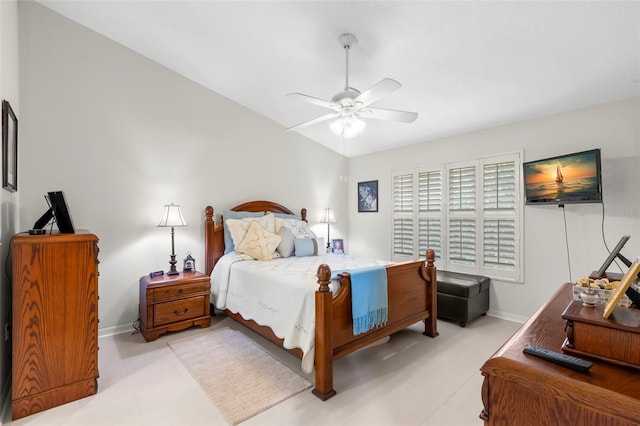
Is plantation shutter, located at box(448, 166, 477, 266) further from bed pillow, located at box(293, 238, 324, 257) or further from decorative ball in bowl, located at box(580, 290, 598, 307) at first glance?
decorative ball in bowl, located at box(580, 290, 598, 307)

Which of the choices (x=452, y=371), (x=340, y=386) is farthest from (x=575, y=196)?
(x=340, y=386)

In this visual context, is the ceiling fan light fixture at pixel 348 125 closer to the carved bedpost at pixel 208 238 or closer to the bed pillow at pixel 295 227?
the bed pillow at pixel 295 227

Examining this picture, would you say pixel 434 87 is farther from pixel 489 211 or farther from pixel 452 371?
pixel 452 371

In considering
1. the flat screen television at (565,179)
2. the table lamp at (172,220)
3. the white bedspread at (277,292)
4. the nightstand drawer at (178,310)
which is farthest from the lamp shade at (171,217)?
the flat screen television at (565,179)

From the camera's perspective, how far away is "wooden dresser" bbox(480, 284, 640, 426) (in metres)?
0.67

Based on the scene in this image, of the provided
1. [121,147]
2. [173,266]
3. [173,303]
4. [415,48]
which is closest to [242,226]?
[173,266]

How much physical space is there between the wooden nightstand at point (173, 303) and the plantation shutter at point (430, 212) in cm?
310

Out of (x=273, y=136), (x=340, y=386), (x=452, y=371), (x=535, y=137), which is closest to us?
(x=340, y=386)

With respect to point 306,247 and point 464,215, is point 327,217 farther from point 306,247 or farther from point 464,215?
point 464,215

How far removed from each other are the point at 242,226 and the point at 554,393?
350cm

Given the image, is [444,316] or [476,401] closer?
[476,401]

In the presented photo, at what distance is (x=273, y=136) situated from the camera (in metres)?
4.68

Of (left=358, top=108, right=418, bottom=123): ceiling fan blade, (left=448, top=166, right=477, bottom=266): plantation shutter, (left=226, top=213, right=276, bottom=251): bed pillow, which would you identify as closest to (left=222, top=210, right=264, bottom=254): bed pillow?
(left=226, top=213, right=276, bottom=251): bed pillow

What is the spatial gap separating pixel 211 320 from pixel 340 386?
201 cm
